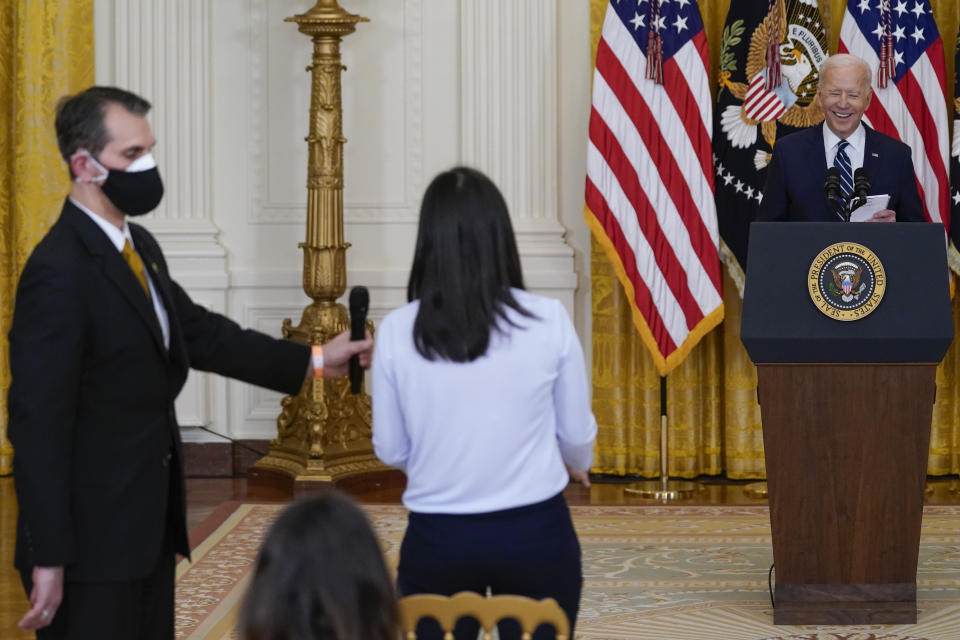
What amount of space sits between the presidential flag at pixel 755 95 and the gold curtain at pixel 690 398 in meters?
0.22

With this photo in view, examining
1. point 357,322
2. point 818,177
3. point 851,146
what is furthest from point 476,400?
point 851,146

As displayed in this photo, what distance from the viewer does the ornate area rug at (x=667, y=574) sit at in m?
4.20

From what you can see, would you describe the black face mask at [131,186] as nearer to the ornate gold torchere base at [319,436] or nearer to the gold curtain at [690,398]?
the ornate gold torchere base at [319,436]

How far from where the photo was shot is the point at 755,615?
4355 millimetres

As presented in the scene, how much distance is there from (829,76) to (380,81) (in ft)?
10.1

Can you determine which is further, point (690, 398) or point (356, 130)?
point (356, 130)

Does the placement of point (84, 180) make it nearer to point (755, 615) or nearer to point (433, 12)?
point (755, 615)

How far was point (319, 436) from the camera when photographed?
21.0 feet

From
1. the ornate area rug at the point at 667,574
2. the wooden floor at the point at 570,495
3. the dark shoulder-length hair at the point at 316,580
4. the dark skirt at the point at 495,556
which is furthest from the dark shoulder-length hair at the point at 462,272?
the wooden floor at the point at 570,495

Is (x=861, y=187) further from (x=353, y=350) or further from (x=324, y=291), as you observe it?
(x=324, y=291)

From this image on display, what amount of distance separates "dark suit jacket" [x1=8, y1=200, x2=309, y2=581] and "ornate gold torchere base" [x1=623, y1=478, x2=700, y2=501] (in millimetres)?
4163

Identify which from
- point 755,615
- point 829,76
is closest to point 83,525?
point 755,615

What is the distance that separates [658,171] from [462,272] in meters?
A: 4.47

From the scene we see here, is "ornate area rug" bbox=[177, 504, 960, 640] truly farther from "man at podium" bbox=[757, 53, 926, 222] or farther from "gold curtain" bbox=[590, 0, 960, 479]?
"man at podium" bbox=[757, 53, 926, 222]
